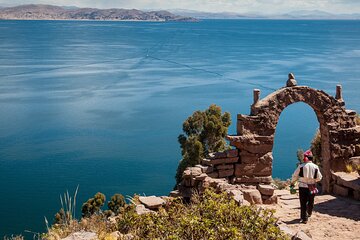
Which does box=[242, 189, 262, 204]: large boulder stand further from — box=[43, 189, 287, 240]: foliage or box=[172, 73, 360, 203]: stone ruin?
box=[43, 189, 287, 240]: foliage

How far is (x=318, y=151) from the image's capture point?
1928cm

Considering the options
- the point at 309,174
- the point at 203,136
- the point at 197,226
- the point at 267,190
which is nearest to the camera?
the point at 197,226

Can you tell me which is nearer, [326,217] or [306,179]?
[306,179]

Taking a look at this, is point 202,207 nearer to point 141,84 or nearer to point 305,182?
point 305,182

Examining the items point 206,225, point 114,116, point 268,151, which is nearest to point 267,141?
point 268,151

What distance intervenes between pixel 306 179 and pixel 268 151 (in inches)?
132

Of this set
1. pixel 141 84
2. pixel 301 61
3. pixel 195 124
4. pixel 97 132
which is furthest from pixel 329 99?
pixel 301 61

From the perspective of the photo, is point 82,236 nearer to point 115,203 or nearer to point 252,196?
point 252,196

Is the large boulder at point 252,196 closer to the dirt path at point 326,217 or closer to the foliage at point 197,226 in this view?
the dirt path at point 326,217

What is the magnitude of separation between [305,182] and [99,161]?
27.2 m

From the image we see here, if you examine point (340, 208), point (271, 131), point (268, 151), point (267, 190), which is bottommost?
point (340, 208)

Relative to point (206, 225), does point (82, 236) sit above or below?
below

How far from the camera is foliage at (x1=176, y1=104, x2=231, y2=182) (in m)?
29.2

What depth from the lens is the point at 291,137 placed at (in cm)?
4100
